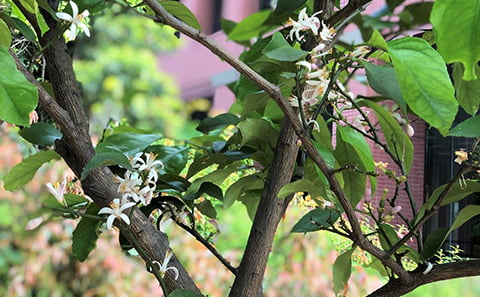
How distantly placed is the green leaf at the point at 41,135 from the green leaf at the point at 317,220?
0.75ft

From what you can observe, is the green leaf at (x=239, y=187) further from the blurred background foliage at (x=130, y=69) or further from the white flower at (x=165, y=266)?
the blurred background foliage at (x=130, y=69)

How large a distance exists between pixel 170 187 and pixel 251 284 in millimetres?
112

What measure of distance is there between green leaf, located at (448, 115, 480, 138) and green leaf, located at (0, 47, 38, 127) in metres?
0.24

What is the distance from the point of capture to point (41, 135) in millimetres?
535

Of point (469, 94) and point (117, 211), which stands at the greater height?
point (469, 94)

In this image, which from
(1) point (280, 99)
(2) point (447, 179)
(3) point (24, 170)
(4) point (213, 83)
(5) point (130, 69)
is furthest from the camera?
(4) point (213, 83)

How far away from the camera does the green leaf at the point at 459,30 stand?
23cm

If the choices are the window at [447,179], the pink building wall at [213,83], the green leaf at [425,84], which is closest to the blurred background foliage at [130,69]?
the pink building wall at [213,83]

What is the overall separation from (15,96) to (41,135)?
238 millimetres

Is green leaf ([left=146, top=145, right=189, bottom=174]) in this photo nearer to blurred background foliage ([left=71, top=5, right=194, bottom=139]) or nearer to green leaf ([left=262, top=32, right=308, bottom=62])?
green leaf ([left=262, top=32, right=308, bottom=62])

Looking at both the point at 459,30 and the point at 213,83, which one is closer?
the point at 459,30

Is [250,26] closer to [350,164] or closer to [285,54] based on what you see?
[285,54]

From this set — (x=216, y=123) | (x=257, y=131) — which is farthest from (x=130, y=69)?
(x=257, y=131)

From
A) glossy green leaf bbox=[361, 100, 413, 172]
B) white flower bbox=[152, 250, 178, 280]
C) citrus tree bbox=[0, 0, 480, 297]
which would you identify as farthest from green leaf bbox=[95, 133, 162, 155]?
glossy green leaf bbox=[361, 100, 413, 172]
